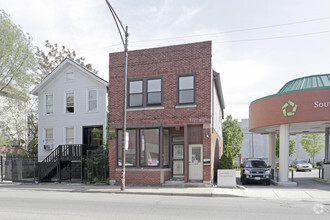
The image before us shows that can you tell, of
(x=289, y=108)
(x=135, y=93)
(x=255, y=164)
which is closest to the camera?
(x=289, y=108)

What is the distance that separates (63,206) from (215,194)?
6586mm

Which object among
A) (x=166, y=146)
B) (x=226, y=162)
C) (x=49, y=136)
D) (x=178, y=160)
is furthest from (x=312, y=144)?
(x=49, y=136)

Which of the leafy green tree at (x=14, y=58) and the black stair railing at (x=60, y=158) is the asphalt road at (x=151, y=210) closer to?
the black stair railing at (x=60, y=158)

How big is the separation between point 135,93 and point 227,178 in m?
7.12

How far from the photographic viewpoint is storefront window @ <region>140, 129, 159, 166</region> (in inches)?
662

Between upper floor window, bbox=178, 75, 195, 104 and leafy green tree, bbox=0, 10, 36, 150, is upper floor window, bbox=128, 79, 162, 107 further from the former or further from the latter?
leafy green tree, bbox=0, 10, 36, 150

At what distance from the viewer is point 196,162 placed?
1669cm

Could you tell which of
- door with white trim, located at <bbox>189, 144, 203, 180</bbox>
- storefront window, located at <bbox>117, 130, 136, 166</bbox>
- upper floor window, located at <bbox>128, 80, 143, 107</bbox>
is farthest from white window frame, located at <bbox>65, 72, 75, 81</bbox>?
door with white trim, located at <bbox>189, 144, 203, 180</bbox>

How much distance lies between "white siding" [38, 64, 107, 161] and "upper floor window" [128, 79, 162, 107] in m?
5.14

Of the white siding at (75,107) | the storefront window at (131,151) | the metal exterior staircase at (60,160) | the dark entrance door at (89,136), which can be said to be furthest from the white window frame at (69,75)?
the storefront window at (131,151)

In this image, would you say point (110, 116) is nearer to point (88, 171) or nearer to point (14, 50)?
point (88, 171)

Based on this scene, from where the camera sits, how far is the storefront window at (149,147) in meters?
16.8

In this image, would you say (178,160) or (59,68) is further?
(59,68)

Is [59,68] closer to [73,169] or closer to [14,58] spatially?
[14,58]
